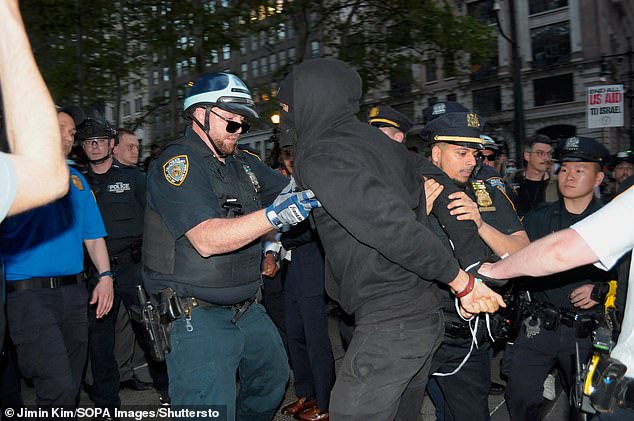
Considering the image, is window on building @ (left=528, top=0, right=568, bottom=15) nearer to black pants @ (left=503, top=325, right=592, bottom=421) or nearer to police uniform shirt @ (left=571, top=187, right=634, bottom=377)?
black pants @ (left=503, top=325, right=592, bottom=421)

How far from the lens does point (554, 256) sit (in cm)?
209

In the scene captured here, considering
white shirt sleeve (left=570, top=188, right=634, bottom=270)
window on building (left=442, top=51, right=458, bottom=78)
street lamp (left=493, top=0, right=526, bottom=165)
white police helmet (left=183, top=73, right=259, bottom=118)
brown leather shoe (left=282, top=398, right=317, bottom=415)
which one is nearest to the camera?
white shirt sleeve (left=570, top=188, right=634, bottom=270)

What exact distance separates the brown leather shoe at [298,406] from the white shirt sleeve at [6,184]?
12.8 ft

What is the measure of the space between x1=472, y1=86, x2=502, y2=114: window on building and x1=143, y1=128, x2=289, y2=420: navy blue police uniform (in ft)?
116

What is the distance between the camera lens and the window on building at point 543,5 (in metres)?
35.0

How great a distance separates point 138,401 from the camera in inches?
210

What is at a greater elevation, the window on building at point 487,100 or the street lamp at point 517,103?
the street lamp at point 517,103

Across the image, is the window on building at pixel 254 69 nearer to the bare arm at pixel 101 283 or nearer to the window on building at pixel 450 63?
the window on building at pixel 450 63

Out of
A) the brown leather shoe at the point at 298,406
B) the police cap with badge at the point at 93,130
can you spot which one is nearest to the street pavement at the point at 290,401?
the brown leather shoe at the point at 298,406

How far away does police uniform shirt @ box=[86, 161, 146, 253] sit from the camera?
5.25 m

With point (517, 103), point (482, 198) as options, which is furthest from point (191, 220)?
point (517, 103)

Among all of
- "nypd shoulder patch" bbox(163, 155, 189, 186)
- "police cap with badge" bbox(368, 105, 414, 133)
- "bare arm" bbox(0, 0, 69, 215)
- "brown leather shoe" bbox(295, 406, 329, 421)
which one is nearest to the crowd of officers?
"nypd shoulder patch" bbox(163, 155, 189, 186)

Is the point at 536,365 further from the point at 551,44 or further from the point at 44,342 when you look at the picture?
the point at 551,44

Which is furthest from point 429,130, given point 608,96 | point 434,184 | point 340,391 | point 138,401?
point 608,96
